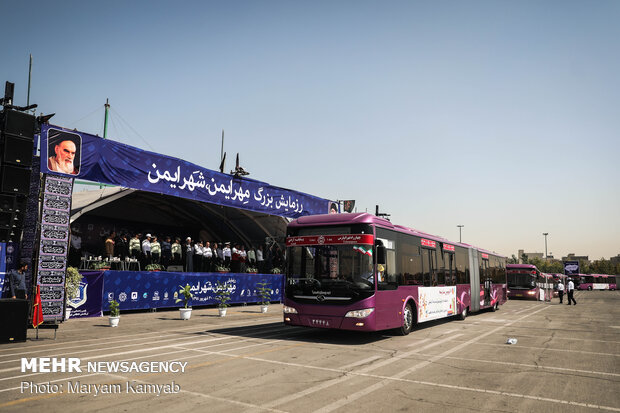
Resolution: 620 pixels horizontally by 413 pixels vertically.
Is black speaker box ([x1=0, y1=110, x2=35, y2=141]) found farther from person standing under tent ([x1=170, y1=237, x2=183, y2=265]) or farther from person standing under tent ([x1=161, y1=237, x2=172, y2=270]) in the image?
person standing under tent ([x1=161, y1=237, x2=172, y2=270])

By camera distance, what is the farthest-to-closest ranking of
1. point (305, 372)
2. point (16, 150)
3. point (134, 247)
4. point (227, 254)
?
point (227, 254) → point (134, 247) → point (16, 150) → point (305, 372)

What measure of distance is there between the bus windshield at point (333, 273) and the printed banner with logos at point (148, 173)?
29.5ft

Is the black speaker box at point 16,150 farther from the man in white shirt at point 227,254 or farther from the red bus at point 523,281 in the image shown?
the red bus at point 523,281

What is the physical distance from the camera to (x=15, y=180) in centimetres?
1289

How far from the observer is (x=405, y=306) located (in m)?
12.1

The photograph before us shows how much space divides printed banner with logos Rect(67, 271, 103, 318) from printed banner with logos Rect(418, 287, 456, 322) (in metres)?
11.4

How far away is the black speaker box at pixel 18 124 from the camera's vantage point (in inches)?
505

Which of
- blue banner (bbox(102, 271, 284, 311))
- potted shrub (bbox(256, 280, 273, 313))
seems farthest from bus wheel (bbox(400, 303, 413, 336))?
blue banner (bbox(102, 271, 284, 311))

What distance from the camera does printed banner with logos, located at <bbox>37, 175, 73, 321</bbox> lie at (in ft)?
44.4

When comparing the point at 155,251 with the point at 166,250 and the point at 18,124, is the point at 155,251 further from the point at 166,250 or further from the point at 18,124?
the point at 18,124

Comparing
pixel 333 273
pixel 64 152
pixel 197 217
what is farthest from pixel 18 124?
pixel 197 217

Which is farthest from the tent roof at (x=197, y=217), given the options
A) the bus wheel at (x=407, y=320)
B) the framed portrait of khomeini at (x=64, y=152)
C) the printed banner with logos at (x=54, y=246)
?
the bus wheel at (x=407, y=320)

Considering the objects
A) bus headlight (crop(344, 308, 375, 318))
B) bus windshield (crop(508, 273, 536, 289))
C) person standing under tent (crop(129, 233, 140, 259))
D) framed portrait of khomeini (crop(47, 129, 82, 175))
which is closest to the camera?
bus headlight (crop(344, 308, 375, 318))

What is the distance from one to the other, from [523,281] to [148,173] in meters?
29.7
